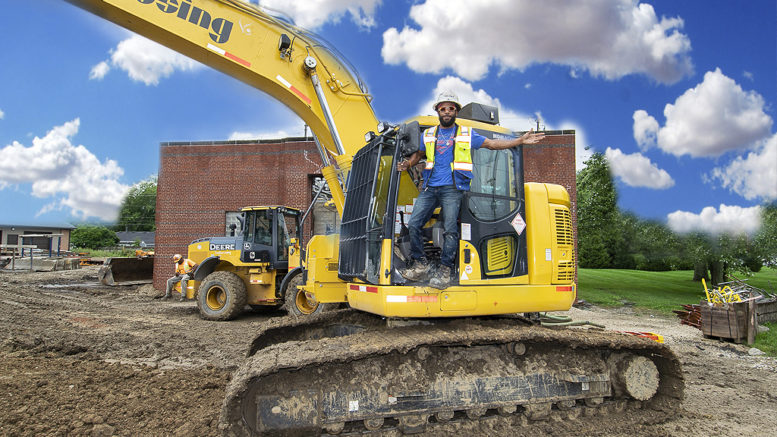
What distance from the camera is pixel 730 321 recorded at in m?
9.77

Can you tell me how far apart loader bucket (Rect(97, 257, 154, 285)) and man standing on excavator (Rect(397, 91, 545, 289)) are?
57.7 ft

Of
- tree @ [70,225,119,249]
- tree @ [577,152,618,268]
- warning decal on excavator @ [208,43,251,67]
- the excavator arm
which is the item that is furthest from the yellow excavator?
tree @ [70,225,119,249]

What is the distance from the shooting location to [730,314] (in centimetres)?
978

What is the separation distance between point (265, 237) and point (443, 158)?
9104 mm

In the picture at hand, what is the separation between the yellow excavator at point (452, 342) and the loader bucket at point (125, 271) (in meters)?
15.5

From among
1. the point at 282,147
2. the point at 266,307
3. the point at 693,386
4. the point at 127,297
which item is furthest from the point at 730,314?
the point at 127,297

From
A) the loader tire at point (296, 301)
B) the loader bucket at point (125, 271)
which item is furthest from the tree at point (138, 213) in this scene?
the loader tire at point (296, 301)

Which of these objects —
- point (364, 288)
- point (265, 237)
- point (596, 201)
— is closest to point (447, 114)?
point (364, 288)

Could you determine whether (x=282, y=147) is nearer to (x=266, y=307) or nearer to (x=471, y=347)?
(x=266, y=307)

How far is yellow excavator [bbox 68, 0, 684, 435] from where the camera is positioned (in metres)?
4.29

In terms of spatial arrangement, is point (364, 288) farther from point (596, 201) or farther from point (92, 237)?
point (92, 237)

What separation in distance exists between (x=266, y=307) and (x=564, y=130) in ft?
36.7

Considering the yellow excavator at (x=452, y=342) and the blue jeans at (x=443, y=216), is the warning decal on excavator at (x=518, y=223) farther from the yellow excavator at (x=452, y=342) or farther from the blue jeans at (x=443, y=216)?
the blue jeans at (x=443, y=216)

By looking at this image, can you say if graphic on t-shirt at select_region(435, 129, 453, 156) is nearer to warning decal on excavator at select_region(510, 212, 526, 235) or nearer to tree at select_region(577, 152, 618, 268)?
warning decal on excavator at select_region(510, 212, 526, 235)
